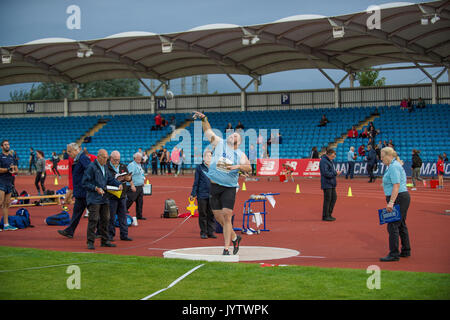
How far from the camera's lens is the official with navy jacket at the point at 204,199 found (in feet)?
39.9

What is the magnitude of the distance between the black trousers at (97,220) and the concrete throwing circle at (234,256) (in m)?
1.81

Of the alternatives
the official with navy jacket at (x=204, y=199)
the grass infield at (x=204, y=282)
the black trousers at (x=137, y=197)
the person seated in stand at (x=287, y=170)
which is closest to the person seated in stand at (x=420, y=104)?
the person seated in stand at (x=287, y=170)

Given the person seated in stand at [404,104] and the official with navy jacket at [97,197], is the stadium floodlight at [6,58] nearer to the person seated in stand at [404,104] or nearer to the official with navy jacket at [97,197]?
the person seated in stand at [404,104]

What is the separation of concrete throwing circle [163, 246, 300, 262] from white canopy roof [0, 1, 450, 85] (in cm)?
2209

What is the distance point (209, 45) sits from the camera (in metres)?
37.2

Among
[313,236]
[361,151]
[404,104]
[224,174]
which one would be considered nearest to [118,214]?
[224,174]

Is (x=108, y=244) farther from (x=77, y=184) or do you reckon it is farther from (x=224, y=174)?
(x=224, y=174)

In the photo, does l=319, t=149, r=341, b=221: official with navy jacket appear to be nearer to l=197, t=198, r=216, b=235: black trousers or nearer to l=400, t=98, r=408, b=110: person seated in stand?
l=197, t=198, r=216, b=235: black trousers

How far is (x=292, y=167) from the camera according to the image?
108ft

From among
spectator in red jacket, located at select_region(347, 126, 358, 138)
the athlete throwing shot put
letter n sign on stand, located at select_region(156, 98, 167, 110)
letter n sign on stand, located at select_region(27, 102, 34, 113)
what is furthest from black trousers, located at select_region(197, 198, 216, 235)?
letter n sign on stand, located at select_region(27, 102, 34, 113)

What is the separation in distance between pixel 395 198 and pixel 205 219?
4.62 m

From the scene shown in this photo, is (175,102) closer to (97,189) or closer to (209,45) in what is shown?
(209,45)

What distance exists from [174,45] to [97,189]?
2750 centimetres
